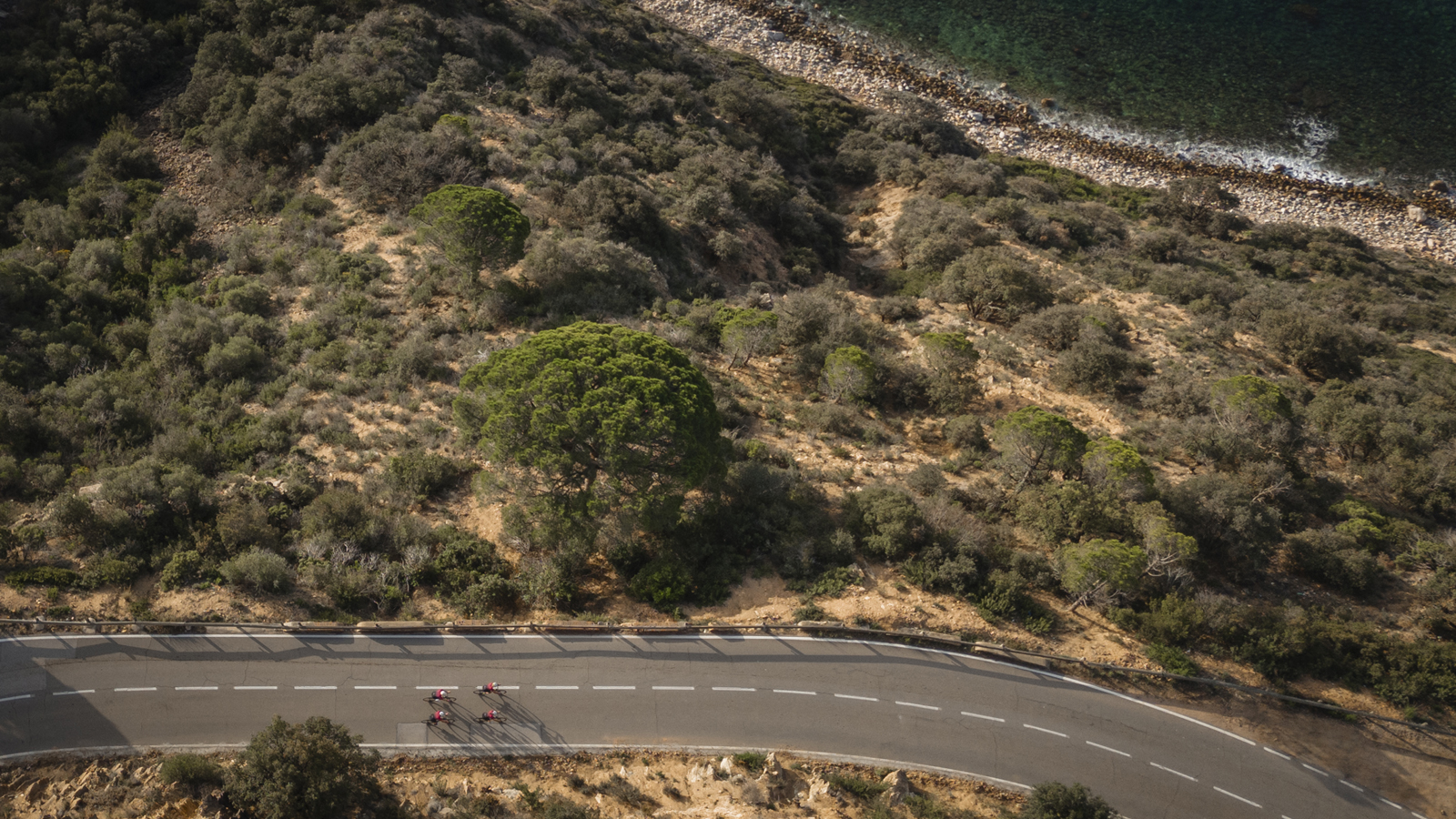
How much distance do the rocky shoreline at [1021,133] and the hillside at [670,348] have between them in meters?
8.80

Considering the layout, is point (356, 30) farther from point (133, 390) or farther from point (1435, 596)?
point (1435, 596)

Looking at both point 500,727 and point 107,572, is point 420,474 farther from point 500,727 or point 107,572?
point 500,727

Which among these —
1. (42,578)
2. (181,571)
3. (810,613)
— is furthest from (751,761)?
(42,578)

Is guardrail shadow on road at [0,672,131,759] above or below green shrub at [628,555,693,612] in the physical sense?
below

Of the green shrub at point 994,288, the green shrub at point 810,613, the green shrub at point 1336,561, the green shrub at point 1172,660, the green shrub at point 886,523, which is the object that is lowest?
the green shrub at point 810,613

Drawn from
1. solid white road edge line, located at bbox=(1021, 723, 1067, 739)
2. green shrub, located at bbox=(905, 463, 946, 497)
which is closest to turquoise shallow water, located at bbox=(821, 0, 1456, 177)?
green shrub, located at bbox=(905, 463, 946, 497)

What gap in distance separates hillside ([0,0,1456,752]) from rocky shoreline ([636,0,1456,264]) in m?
8.80

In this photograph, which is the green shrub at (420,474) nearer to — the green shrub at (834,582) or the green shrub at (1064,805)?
the green shrub at (834,582)

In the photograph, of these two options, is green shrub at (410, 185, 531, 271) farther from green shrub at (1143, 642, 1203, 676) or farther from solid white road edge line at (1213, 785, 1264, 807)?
solid white road edge line at (1213, 785, 1264, 807)

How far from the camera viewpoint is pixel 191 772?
18047 millimetres

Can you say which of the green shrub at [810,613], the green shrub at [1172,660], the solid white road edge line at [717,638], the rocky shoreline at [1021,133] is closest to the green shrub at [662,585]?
the solid white road edge line at [717,638]

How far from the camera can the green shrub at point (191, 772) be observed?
1792 centimetres

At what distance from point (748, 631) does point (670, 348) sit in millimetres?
10187

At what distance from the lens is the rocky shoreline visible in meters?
60.2
